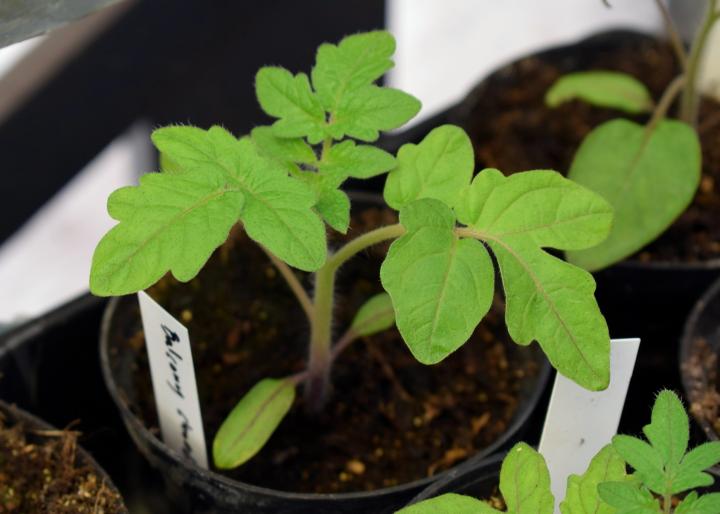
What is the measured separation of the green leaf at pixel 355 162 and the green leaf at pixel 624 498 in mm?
293

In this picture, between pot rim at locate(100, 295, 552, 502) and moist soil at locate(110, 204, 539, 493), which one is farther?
moist soil at locate(110, 204, 539, 493)

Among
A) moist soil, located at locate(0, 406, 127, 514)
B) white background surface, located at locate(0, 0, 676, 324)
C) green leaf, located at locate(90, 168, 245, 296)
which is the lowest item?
white background surface, located at locate(0, 0, 676, 324)

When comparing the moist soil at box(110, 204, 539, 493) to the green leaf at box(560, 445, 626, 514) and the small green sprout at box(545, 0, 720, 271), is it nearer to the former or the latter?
the small green sprout at box(545, 0, 720, 271)

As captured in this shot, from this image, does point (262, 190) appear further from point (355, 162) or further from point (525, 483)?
point (525, 483)

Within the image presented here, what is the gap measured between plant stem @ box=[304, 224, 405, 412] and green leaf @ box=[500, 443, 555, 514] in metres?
0.19

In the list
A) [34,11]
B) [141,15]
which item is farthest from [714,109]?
[34,11]

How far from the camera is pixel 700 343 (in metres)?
0.97

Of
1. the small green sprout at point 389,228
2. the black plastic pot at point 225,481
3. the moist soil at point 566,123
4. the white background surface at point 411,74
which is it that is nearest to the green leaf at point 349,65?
the small green sprout at point 389,228

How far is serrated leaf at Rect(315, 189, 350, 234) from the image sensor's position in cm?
72

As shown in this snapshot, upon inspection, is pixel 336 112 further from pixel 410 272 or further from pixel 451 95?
pixel 451 95

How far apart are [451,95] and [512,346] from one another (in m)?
0.92

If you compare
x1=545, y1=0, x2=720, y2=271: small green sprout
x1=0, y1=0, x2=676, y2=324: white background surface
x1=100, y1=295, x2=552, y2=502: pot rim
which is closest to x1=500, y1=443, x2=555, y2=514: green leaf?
x1=100, y1=295, x2=552, y2=502: pot rim

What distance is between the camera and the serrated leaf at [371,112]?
0.78m

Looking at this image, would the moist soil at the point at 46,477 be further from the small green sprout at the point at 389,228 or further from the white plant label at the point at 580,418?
the white plant label at the point at 580,418
